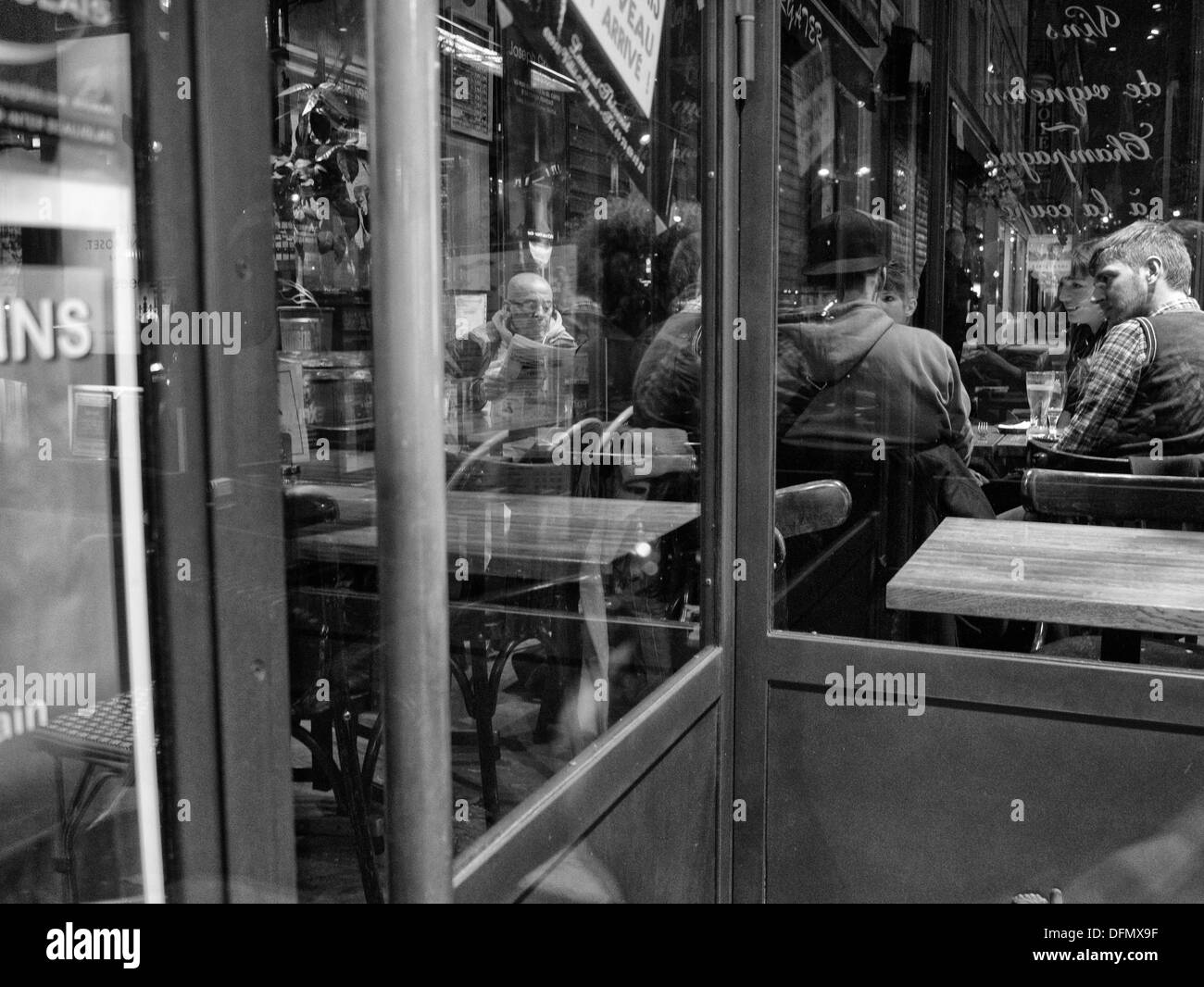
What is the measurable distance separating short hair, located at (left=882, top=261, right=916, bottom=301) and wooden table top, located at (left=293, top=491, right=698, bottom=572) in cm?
54

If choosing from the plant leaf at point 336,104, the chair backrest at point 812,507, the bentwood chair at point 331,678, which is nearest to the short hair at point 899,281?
the chair backrest at point 812,507

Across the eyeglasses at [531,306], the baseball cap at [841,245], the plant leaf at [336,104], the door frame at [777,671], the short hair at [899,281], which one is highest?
the plant leaf at [336,104]

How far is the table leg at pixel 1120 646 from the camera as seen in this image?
206 cm

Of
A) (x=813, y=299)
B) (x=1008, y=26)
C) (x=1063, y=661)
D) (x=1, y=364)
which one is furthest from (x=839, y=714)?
(x=1, y=364)

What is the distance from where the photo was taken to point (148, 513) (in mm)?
1074

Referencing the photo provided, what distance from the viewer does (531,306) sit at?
74.5 inches

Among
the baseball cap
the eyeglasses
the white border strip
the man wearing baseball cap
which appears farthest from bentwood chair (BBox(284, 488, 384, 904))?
the baseball cap

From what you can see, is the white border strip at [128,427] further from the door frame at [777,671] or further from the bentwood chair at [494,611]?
the door frame at [777,671]

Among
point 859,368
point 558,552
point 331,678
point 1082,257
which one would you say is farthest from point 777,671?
point 331,678

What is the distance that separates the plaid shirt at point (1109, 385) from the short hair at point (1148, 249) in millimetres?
103

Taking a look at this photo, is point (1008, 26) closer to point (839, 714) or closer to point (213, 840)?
point (839, 714)

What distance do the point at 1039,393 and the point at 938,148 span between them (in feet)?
1.55

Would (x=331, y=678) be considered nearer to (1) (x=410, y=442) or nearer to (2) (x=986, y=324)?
(1) (x=410, y=442)

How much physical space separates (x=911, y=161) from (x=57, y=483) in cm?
159
